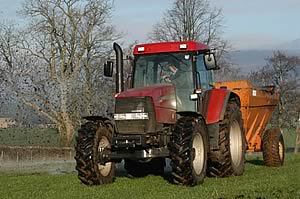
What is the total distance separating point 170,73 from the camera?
12867 millimetres

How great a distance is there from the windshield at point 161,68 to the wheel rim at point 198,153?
145 centimetres

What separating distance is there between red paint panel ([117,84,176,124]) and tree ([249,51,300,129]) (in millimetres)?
31403

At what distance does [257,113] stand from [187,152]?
227 inches

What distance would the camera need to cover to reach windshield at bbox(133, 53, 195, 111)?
12.7 metres

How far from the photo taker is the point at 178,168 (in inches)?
439

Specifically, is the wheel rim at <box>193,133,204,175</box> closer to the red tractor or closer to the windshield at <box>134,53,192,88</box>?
the red tractor

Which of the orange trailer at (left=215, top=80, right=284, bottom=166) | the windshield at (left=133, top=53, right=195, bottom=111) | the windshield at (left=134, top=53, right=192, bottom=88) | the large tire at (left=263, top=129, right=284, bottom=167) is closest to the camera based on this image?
the windshield at (left=133, top=53, right=195, bottom=111)

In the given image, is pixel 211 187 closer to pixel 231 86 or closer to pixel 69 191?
pixel 69 191

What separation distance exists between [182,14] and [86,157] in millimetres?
34307

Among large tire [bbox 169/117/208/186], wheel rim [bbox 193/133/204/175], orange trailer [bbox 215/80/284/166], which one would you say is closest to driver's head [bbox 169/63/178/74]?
large tire [bbox 169/117/208/186]

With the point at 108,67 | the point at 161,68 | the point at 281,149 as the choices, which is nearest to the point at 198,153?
the point at 161,68

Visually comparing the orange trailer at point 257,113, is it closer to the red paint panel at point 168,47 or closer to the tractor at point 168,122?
the tractor at point 168,122

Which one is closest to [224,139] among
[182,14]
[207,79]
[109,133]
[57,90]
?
[207,79]

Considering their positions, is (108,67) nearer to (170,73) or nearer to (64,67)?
(170,73)
